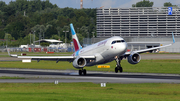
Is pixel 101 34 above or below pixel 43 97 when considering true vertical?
above

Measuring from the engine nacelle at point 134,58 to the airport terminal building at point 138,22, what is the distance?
13250cm

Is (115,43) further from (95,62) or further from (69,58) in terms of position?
(69,58)

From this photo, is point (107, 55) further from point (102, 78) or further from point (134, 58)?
point (102, 78)

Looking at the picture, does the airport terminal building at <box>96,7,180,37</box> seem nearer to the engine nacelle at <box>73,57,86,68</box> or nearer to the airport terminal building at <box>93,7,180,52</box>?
the airport terminal building at <box>93,7,180,52</box>

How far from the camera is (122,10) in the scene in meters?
189

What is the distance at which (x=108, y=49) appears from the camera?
42.4 meters

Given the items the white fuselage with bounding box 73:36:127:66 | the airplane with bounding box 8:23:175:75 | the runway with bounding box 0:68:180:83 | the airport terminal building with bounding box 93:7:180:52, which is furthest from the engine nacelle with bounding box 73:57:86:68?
the airport terminal building with bounding box 93:7:180:52

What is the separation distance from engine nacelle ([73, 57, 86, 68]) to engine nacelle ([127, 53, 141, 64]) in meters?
6.18

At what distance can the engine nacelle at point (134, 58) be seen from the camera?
4383 cm

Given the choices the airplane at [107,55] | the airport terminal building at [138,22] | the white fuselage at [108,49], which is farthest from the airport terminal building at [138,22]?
the white fuselage at [108,49]

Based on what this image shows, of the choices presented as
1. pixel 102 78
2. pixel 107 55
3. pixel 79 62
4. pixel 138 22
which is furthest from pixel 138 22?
pixel 102 78

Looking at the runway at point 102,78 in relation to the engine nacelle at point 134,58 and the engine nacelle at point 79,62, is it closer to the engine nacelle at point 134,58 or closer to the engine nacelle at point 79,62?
the engine nacelle at point 79,62

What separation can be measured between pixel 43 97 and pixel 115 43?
2179 cm

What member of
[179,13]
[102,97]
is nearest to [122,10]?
[179,13]
